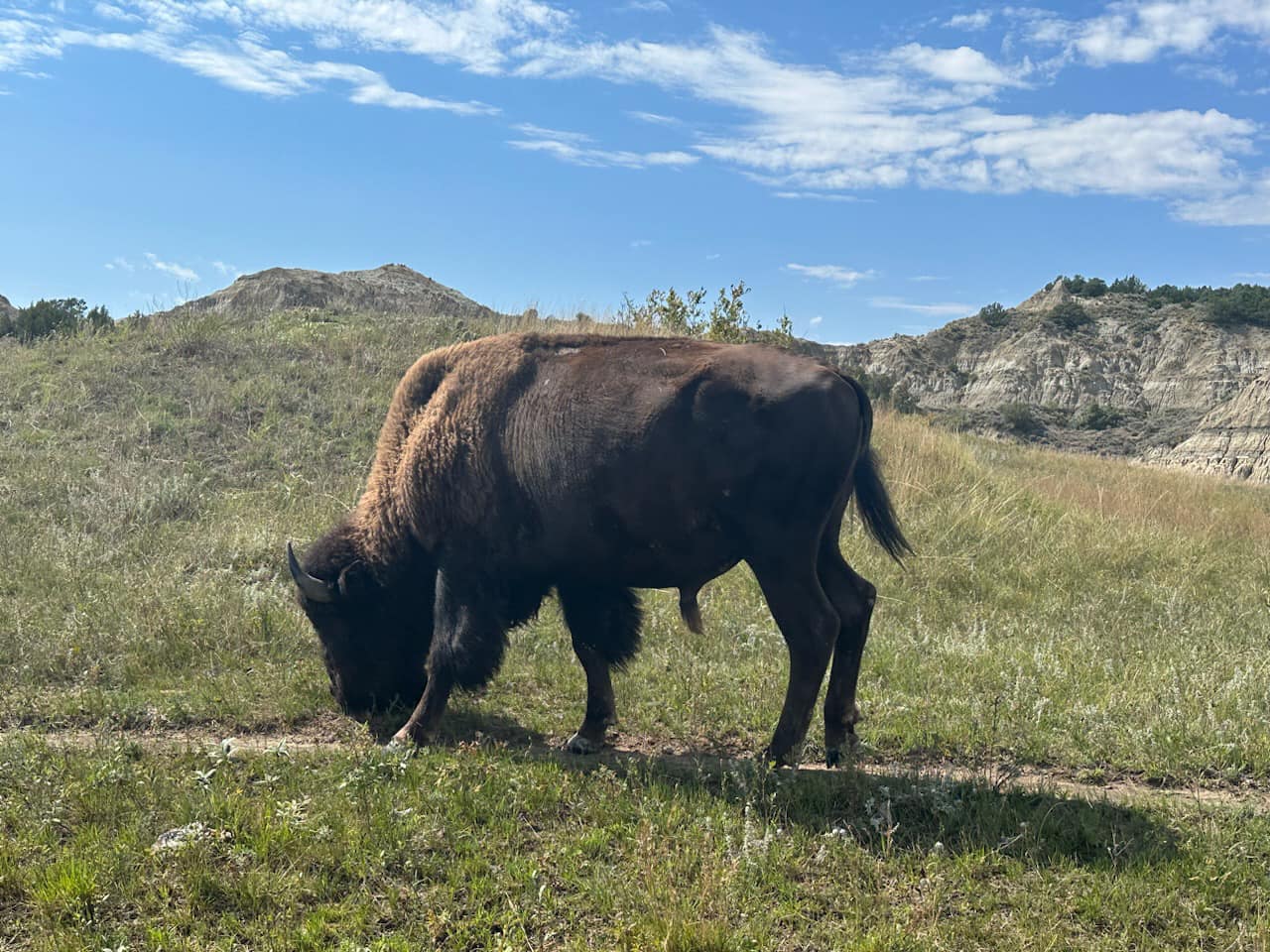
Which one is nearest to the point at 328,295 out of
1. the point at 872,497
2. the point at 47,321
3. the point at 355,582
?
the point at 47,321

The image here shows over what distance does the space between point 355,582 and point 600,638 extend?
1472 mm

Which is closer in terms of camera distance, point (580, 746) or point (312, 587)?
point (580, 746)

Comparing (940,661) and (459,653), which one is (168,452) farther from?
(940,661)

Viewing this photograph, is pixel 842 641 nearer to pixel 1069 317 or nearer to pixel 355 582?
pixel 355 582

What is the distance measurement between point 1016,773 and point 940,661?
1.85m

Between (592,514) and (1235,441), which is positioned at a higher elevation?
(1235,441)

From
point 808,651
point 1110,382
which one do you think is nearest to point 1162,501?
point 808,651

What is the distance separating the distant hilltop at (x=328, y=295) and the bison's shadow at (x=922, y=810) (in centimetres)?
1775

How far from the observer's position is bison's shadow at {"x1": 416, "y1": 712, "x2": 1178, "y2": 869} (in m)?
3.82

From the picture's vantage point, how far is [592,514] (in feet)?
15.9

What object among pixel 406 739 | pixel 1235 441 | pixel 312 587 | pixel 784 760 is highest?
pixel 1235 441

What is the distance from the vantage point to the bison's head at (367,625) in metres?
5.55

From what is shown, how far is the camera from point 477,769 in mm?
4523

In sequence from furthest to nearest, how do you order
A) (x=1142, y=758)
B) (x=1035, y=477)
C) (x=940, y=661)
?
(x=1035, y=477), (x=940, y=661), (x=1142, y=758)
